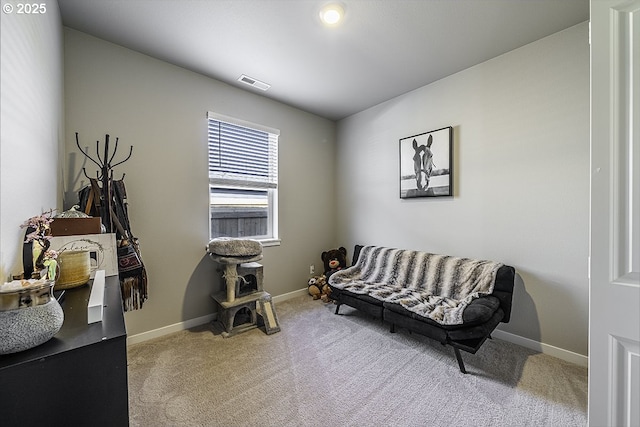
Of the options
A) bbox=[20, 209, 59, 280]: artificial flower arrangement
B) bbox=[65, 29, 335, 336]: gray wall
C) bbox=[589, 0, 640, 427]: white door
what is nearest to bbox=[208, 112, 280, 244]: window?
bbox=[65, 29, 335, 336]: gray wall

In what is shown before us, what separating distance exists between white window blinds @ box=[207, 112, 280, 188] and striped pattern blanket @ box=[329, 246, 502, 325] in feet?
5.11

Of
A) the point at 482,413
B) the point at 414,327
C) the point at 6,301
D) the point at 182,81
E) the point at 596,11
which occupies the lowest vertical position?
the point at 482,413

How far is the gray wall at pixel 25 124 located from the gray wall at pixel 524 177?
10.1ft

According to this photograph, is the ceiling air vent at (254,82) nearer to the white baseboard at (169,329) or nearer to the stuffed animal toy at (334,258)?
the stuffed animal toy at (334,258)

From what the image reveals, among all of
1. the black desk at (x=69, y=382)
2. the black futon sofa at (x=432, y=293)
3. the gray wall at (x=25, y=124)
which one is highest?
the gray wall at (x=25, y=124)

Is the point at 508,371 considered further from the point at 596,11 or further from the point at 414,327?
the point at 596,11

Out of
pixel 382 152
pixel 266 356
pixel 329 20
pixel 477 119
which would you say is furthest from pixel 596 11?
pixel 266 356

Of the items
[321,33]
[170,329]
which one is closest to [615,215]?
[321,33]

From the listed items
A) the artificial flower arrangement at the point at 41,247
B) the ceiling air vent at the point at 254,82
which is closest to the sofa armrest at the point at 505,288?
the artificial flower arrangement at the point at 41,247

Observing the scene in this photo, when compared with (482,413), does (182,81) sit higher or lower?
higher

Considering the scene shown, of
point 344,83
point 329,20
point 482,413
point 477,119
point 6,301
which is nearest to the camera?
point 6,301

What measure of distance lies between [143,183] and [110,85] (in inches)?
33.8

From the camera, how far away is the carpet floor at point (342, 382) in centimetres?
152

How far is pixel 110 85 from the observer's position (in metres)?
2.21
